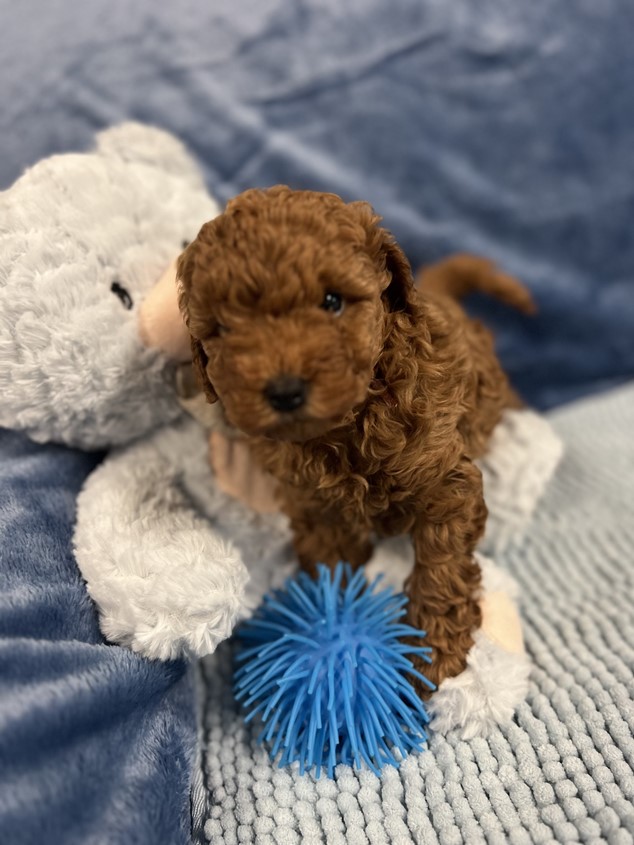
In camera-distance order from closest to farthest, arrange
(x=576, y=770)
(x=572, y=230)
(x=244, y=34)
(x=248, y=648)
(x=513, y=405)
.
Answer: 1. (x=576, y=770)
2. (x=248, y=648)
3. (x=513, y=405)
4. (x=244, y=34)
5. (x=572, y=230)

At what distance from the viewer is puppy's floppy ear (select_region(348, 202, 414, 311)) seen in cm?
69

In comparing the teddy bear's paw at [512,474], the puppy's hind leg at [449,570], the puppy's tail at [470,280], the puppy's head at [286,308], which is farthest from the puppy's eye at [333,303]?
the puppy's tail at [470,280]

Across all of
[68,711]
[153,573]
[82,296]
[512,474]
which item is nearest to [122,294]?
[82,296]

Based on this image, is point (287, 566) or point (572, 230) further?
point (572, 230)

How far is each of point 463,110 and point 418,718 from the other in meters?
1.05

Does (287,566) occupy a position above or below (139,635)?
below

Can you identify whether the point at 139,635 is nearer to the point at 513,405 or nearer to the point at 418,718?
the point at 418,718

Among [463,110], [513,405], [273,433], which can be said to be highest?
[273,433]

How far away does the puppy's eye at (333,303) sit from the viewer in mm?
643

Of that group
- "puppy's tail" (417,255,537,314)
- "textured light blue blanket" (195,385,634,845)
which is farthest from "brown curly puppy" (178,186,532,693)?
"puppy's tail" (417,255,537,314)

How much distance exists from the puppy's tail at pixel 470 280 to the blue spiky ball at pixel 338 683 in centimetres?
59

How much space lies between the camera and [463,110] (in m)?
1.31

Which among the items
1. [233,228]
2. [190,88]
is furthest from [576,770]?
[190,88]

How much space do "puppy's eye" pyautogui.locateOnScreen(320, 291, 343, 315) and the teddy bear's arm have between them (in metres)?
0.32
